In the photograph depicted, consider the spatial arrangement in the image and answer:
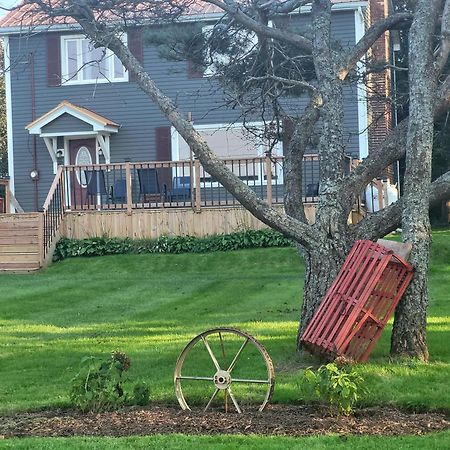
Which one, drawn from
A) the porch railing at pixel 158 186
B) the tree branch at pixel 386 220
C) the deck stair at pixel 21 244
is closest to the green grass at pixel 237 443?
the tree branch at pixel 386 220

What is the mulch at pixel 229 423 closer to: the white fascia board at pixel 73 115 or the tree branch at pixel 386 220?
the tree branch at pixel 386 220

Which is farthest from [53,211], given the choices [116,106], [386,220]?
[386,220]

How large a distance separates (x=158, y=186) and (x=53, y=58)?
6655 millimetres

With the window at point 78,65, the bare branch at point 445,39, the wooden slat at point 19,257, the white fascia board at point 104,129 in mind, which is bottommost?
the wooden slat at point 19,257

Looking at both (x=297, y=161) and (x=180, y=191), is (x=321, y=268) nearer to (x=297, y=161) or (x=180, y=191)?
(x=297, y=161)

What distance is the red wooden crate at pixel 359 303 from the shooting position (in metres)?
6.81

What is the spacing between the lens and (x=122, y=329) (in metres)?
10.1

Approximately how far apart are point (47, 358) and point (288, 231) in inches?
112

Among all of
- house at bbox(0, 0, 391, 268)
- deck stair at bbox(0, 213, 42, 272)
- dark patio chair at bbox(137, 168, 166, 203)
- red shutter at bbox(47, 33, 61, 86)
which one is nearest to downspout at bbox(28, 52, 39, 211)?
house at bbox(0, 0, 391, 268)

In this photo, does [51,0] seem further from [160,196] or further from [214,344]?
[160,196]

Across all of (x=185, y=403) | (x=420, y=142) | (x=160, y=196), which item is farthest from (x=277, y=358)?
(x=160, y=196)

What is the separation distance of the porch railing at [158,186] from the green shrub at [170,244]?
79cm

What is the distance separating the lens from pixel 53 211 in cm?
1756

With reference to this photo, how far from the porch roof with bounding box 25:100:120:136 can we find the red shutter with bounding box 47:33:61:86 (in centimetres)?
122
